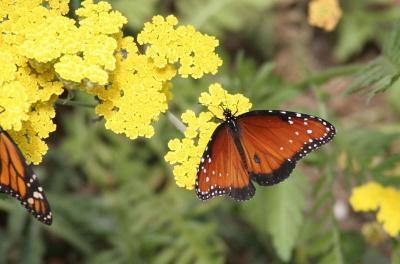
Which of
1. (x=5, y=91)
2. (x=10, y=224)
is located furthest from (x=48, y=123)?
(x=10, y=224)

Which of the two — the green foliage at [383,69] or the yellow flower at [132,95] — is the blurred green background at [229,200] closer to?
the green foliage at [383,69]

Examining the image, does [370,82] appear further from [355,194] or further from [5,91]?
[5,91]

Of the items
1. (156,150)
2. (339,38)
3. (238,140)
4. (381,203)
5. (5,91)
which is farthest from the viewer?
(339,38)

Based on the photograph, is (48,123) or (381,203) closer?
(48,123)

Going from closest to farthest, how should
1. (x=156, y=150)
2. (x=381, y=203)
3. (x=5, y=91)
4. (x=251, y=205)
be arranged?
(x=5, y=91)
(x=381, y=203)
(x=251, y=205)
(x=156, y=150)

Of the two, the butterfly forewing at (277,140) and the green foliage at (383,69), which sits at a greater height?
the green foliage at (383,69)

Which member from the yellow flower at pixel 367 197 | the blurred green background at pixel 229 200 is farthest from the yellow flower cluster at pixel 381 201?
the blurred green background at pixel 229 200
